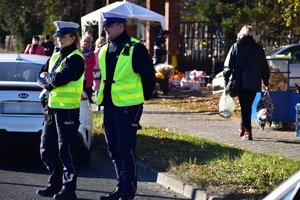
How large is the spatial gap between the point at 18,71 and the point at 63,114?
2.70 m

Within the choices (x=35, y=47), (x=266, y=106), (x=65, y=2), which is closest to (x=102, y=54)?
(x=266, y=106)

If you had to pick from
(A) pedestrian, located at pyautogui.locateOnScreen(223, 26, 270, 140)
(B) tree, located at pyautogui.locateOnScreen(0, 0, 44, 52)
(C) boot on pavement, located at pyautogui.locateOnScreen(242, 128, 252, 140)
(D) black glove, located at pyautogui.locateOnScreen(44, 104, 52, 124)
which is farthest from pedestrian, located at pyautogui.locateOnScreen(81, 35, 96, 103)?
(B) tree, located at pyautogui.locateOnScreen(0, 0, 44, 52)

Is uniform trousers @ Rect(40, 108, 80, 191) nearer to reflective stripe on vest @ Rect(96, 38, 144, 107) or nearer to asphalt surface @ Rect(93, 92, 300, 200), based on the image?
reflective stripe on vest @ Rect(96, 38, 144, 107)

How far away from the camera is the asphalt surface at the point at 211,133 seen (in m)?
8.19

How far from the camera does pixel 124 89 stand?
673 centimetres

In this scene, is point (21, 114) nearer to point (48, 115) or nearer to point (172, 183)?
point (48, 115)

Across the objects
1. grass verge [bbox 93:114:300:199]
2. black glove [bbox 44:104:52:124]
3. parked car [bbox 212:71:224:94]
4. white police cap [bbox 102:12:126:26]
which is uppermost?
white police cap [bbox 102:12:126:26]

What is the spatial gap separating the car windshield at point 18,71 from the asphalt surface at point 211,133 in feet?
7.52

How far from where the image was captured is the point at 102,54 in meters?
6.91

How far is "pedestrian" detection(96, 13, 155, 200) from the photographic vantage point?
670 cm

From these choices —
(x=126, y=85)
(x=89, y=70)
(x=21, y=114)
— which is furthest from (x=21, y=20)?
(x=126, y=85)

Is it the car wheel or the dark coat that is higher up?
the dark coat

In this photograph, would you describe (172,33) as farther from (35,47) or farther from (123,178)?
(123,178)

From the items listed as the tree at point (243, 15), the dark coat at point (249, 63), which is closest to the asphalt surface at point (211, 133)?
the dark coat at point (249, 63)
